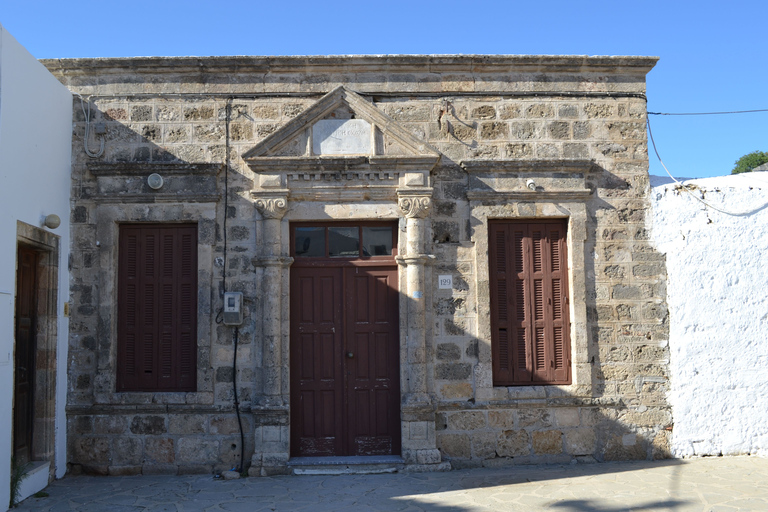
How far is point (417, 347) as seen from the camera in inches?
250

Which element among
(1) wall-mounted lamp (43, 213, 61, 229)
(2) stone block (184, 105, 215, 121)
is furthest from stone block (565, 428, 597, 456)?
(1) wall-mounted lamp (43, 213, 61, 229)

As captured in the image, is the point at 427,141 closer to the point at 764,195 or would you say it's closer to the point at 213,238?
the point at 213,238

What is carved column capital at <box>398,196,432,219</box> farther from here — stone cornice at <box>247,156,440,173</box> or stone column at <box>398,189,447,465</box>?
stone cornice at <box>247,156,440,173</box>

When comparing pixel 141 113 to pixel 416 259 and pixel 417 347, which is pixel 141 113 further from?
pixel 417 347

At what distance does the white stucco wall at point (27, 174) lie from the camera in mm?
5172

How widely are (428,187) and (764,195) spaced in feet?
11.8

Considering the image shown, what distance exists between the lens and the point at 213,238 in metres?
6.50

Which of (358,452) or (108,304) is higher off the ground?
(108,304)

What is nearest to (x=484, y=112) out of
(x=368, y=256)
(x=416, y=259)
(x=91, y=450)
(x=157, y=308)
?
(x=416, y=259)

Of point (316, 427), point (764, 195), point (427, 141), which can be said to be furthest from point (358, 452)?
point (764, 195)

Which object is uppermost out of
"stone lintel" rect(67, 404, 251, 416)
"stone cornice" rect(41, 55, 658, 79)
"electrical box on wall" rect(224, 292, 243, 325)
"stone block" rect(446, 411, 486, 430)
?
"stone cornice" rect(41, 55, 658, 79)

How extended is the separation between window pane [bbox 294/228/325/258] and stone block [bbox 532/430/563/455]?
2866mm

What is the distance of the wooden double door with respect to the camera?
6.46 metres

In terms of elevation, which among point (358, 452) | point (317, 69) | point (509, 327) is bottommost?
point (358, 452)
